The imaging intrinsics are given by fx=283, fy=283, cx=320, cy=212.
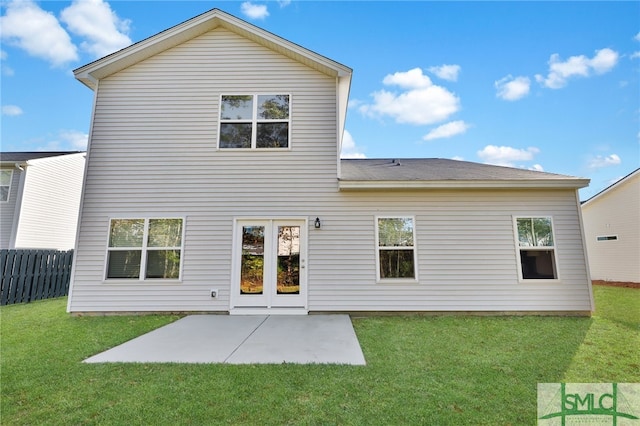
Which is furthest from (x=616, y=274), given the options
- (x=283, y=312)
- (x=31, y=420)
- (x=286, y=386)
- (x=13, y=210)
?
(x=13, y=210)

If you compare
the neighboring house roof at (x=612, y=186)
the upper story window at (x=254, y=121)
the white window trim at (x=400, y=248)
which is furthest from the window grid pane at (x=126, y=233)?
the neighboring house roof at (x=612, y=186)

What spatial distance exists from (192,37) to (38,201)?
1043 cm

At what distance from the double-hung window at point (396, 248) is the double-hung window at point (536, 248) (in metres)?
2.42

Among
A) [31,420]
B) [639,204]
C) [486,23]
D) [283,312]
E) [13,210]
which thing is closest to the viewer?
[31,420]

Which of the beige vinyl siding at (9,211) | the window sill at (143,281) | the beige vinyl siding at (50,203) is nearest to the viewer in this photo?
the window sill at (143,281)

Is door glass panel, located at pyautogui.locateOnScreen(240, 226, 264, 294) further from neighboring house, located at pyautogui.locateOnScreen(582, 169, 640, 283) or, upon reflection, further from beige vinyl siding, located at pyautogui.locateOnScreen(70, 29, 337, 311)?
neighboring house, located at pyautogui.locateOnScreen(582, 169, 640, 283)

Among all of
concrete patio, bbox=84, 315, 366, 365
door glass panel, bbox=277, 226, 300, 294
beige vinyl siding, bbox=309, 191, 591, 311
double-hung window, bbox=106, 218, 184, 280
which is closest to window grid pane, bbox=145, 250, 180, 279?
double-hung window, bbox=106, 218, 184, 280

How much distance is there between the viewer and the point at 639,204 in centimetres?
1234

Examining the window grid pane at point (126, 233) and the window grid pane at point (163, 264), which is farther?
the window grid pane at point (126, 233)

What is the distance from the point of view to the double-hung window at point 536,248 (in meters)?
6.36

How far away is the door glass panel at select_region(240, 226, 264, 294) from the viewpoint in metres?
6.54

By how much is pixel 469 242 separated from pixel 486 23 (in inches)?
291

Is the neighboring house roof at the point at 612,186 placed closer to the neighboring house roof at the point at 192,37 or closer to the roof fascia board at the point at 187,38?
the neighboring house roof at the point at 192,37

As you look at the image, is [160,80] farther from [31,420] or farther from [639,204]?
[639,204]
